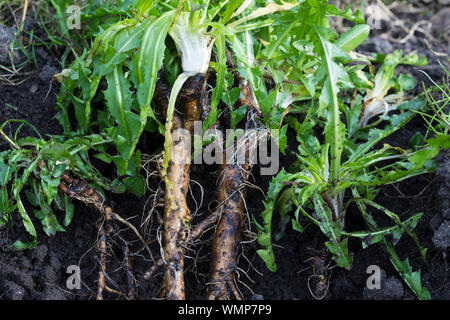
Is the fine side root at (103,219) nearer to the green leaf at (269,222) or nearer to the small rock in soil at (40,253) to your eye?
the small rock in soil at (40,253)

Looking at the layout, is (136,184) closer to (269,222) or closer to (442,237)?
(269,222)

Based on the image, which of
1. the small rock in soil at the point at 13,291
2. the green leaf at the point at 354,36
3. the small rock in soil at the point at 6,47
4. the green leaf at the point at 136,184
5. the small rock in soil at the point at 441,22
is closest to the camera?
the small rock in soil at the point at 13,291

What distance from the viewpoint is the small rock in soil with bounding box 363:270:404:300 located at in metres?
2.01

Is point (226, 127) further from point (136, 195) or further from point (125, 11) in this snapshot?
point (125, 11)

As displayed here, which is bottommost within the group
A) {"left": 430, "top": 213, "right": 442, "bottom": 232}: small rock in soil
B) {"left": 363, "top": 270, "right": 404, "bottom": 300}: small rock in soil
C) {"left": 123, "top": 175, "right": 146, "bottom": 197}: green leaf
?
{"left": 363, "top": 270, "right": 404, "bottom": 300}: small rock in soil

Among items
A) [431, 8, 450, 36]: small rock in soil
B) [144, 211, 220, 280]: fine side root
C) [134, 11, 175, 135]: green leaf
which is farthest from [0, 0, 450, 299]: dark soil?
[431, 8, 450, 36]: small rock in soil

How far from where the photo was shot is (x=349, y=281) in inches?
83.3

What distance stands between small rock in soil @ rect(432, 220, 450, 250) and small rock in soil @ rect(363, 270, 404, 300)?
209 mm

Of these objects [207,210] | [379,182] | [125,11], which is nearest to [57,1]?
[125,11]

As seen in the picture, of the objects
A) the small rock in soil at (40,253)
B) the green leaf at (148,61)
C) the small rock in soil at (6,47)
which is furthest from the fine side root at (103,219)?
the small rock in soil at (6,47)

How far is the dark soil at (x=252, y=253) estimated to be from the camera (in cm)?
202

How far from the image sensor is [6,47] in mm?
2508

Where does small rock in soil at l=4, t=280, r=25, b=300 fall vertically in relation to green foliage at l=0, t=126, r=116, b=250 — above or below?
below

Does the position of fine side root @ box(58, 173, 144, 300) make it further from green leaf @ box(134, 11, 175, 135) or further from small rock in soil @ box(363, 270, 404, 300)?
small rock in soil @ box(363, 270, 404, 300)
